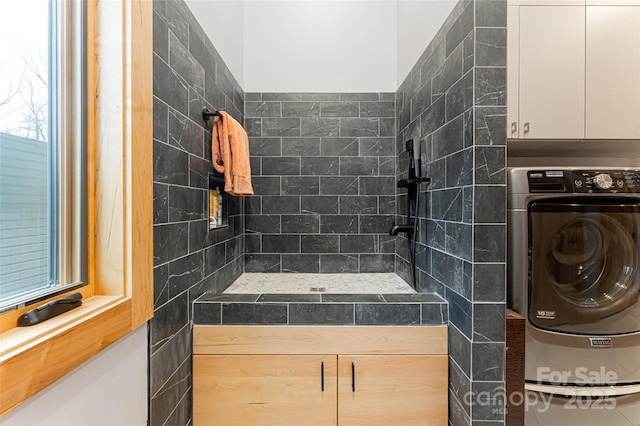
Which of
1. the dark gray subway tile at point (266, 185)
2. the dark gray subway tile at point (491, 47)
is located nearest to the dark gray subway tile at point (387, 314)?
the dark gray subway tile at point (491, 47)

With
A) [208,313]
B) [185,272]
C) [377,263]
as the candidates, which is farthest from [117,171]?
[377,263]

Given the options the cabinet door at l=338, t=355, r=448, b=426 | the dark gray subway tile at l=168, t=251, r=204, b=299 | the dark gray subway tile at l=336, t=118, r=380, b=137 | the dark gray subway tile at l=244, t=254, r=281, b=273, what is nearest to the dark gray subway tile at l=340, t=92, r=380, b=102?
the dark gray subway tile at l=336, t=118, r=380, b=137

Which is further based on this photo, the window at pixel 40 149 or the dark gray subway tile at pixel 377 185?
the dark gray subway tile at pixel 377 185

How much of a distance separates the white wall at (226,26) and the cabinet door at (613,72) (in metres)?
1.96

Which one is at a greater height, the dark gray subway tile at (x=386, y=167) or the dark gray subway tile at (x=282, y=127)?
the dark gray subway tile at (x=282, y=127)

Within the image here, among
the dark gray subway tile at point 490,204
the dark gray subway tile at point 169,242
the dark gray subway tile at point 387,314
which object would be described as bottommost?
the dark gray subway tile at point 387,314

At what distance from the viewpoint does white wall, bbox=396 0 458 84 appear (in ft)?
5.02

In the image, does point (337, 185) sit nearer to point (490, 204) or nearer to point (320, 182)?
point (320, 182)

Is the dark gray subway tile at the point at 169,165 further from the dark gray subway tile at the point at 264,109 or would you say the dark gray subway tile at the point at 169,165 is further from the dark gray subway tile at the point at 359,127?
the dark gray subway tile at the point at 359,127

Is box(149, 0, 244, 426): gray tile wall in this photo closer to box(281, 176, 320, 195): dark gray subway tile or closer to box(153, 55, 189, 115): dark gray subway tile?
box(153, 55, 189, 115): dark gray subway tile

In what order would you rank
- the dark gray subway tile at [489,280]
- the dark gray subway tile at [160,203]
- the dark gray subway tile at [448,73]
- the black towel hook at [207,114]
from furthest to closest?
1. the black towel hook at [207,114]
2. the dark gray subway tile at [448,73]
3. the dark gray subway tile at [489,280]
4. the dark gray subway tile at [160,203]

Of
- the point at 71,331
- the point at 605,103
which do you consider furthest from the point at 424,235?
Result: the point at 71,331

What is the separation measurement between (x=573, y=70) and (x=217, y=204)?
79.7 inches

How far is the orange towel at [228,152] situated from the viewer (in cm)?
161
